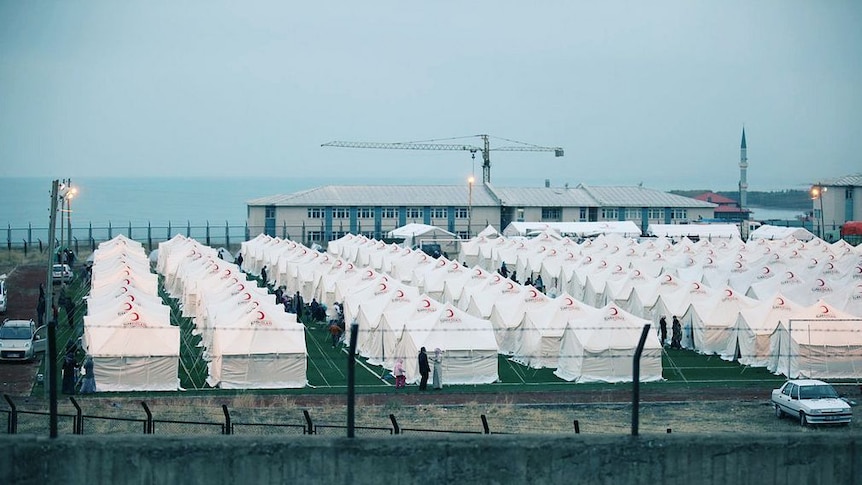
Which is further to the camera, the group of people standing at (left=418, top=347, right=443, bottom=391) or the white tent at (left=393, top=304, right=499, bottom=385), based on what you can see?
the white tent at (left=393, top=304, right=499, bottom=385)

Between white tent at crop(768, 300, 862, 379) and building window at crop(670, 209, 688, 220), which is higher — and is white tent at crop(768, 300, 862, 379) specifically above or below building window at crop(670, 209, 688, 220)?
below

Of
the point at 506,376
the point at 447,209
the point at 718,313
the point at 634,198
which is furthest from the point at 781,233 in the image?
the point at 506,376

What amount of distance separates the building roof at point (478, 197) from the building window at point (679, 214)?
0.50 metres

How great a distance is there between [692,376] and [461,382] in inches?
225

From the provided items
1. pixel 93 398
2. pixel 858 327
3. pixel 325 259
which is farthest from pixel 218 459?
pixel 325 259

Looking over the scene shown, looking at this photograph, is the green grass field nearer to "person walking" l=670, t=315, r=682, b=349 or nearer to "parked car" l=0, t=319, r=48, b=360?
"person walking" l=670, t=315, r=682, b=349

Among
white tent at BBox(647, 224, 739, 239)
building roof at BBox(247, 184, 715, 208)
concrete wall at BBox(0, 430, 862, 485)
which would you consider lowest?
concrete wall at BBox(0, 430, 862, 485)

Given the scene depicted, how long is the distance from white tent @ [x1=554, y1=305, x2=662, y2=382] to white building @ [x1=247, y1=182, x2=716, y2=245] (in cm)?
3976

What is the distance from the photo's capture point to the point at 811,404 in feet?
70.1

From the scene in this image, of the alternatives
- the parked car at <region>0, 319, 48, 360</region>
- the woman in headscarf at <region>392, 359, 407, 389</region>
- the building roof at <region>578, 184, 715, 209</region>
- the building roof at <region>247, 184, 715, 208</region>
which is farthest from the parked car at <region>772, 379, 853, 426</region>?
the building roof at <region>578, 184, 715, 209</region>

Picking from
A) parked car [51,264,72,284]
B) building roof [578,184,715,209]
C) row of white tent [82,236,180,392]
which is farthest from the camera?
building roof [578,184,715,209]

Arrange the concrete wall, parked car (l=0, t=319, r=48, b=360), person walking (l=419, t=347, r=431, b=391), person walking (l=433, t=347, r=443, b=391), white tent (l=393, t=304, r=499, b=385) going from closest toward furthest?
the concrete wall < person walking (l=419, t=347, r=431, b=391) < person walking (l=433, t=347, r=443, b=391) < white tent (l=393, t=304, r=499, b=385) < parked car (l=0, t=319, r=48, b=360)

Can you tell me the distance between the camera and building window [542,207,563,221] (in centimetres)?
7369

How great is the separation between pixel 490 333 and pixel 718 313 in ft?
25.3
